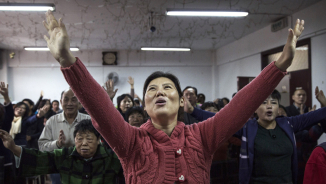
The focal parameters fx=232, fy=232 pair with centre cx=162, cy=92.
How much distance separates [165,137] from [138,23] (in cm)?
447

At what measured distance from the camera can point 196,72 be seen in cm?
800

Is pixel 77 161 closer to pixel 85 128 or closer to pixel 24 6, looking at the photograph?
pixel 85 128

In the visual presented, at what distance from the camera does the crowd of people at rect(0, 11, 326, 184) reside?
2.32ft

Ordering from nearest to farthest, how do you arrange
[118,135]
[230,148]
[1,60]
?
1. [118,135]
2. [230,148]
3. [1,60]

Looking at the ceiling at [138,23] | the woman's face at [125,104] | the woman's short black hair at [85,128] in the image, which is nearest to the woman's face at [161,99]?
the woman's short black hair at [85,128]

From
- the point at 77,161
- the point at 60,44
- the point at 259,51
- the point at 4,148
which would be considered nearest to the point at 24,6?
the point at 4,148

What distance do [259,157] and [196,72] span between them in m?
6.63

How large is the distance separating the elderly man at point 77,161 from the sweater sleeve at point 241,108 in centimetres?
85

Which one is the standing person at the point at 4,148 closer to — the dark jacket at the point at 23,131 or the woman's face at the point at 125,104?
the dark jacket at the point at 23,131

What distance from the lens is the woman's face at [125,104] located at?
294 centimetres

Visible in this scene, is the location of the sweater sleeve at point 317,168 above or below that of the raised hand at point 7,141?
below

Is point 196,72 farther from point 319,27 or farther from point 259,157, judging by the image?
point 259,157

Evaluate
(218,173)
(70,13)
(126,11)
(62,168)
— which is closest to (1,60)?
(70,13)

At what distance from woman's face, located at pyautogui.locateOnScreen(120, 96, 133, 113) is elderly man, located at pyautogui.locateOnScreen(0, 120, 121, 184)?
1.39 meters
